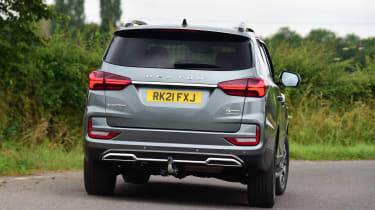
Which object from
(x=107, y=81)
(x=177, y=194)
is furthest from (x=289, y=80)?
(x=107, y=81)

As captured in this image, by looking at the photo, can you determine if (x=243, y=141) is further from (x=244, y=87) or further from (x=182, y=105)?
(x=182, y=105)

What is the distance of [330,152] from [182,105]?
10740mm

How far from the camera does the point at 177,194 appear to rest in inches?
348

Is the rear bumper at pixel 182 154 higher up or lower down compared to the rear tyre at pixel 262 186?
higher up

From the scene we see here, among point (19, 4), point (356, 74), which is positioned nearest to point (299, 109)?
point (356, 74)

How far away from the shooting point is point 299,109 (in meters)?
20.4

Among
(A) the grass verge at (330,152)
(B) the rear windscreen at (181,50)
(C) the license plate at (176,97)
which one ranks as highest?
(B) the rear windscreen at (181,50)

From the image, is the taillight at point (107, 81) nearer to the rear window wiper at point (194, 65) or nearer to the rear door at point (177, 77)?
the rear door at point (177, 77)

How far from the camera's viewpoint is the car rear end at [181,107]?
6934 mm

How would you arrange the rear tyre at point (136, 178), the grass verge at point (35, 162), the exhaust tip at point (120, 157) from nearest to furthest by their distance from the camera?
the exhaust tip at point (120, 157) → the rear tyre at point (136, 178) → the grass verge at point (35, 162)

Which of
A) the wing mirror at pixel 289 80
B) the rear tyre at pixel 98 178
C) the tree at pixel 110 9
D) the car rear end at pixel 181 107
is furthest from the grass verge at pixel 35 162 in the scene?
the tree at pixel 110 9

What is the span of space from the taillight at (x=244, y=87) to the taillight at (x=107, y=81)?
3.30ft

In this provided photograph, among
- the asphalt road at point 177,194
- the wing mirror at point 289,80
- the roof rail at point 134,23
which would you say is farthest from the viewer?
the wing mirror at point 289,80

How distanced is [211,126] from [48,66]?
411 inches
